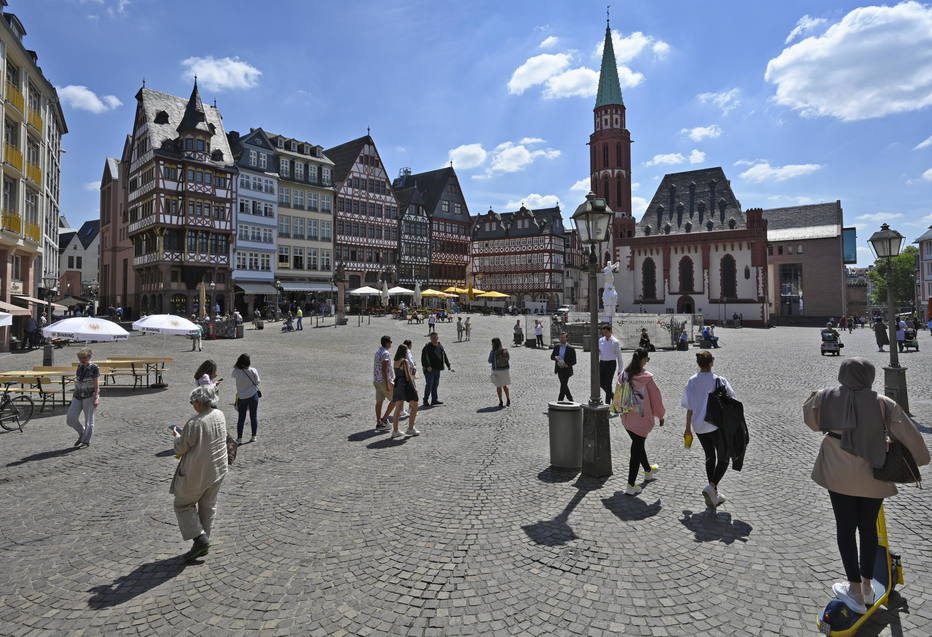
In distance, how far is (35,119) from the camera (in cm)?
2441

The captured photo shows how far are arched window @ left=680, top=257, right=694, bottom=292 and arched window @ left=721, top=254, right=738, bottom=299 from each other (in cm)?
366

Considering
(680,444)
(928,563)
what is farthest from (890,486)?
(680,444)

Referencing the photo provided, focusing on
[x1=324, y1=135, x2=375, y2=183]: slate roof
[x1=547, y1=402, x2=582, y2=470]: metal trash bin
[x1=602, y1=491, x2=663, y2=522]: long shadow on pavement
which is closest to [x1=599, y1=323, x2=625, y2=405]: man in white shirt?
[x1=547, y1=402, x2=582, y2=470]: metal trash bin

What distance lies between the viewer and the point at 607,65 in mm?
77250

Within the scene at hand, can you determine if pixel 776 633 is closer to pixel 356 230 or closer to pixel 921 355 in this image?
pixel 921 355

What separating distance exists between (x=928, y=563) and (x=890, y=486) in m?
1.70

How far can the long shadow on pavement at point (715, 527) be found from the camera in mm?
→ 5168

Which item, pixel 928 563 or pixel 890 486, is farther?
pixel 928 563

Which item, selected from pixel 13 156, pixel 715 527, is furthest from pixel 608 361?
pixel 13 156

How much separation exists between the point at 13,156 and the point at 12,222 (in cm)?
273

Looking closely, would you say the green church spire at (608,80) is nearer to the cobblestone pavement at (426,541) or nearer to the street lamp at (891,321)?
the street lamp at (891,321)

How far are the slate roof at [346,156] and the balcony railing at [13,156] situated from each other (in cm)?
3562

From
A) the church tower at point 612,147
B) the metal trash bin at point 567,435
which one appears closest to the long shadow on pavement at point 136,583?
the metal trash bin at point 567,435

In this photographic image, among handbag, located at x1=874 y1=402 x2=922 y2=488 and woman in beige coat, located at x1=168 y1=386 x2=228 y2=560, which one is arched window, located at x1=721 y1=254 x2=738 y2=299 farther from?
woman in beige coat, located at x1=168 y1=386 x2=228 y2=560
